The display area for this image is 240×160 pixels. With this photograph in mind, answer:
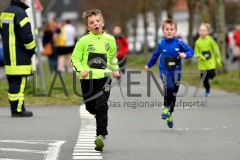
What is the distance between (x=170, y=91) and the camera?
14.2 m

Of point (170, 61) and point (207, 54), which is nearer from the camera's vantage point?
point (170, 61)

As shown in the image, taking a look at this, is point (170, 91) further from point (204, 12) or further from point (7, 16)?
point (204, 12)

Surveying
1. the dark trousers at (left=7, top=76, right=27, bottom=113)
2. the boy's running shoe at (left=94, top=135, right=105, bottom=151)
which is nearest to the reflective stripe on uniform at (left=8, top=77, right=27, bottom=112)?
the dark trousers at (left=7, top=76, right=27, bottom=113)

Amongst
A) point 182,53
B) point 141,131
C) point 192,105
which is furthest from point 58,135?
point 192,105

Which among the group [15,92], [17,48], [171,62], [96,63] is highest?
[96,63]

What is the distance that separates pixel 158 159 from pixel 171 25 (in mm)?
4564

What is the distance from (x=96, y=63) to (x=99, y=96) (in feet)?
1.35

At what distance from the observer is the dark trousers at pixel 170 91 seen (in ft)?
46.4

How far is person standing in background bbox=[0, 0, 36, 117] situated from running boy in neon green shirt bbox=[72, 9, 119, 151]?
4.12 metres

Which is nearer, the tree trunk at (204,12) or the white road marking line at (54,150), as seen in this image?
the white road marking line at (54,150)

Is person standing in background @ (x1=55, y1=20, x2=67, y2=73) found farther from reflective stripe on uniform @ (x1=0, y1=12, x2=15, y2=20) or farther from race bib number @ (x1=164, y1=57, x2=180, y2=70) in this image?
race bib number @ (x1=164, y1=57, x2=180, y2=70)

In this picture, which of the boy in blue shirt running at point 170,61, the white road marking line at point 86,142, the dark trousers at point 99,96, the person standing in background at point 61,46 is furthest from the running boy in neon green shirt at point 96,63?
the person standing in background at point 61,46

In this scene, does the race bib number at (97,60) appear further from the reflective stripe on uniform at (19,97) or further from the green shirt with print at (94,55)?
the reflective stripe on uniform at (19,97)

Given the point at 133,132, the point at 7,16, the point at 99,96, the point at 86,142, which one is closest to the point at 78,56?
the point at 99,96
